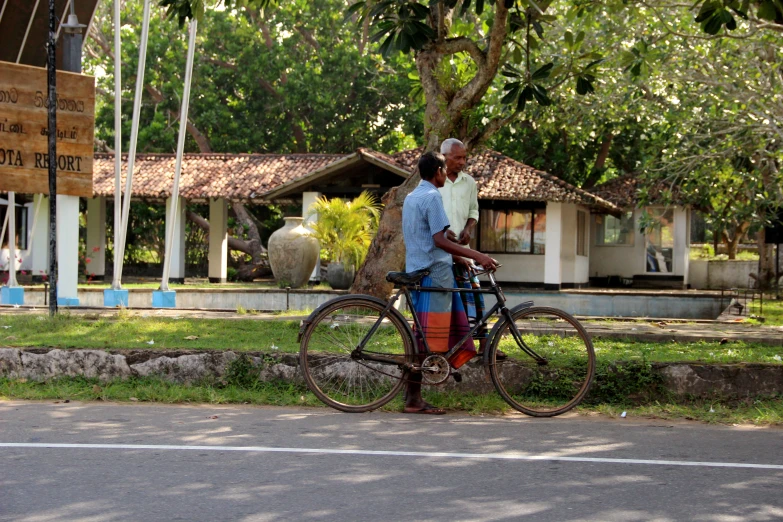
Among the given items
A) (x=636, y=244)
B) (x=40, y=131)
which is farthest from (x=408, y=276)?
(x=636, y=244)

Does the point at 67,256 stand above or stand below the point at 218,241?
below

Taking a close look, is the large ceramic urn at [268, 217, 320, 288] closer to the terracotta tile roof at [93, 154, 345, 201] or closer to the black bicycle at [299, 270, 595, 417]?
the terracotta tile roof at [93, 154, 345, 201]

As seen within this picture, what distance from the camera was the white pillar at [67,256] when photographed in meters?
14.2

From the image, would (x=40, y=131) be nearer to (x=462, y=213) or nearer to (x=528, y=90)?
(x=528, y=90)

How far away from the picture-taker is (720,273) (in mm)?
30578

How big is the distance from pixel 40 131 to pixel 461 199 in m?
5.99

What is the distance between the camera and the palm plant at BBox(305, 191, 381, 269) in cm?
2031

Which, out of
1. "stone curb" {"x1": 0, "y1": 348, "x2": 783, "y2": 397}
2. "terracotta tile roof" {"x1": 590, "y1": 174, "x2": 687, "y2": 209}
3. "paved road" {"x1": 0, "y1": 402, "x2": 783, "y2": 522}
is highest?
"terracotta tile roof" {"x1": 590, "y1": 174, "x2": 687, "y2": 209}

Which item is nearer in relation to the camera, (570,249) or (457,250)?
(457,250)

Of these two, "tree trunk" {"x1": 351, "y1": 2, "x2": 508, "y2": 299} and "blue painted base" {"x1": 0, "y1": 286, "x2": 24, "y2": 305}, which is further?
"blue painted base" {"x1": 0, "y1": 286, "x2": 24, "y2": 305}

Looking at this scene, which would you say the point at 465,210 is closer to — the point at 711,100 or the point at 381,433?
the point at 381,433

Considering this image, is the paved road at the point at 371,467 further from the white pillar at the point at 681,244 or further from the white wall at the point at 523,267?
the white pillar at the point at 681,244

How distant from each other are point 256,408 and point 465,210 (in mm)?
2244

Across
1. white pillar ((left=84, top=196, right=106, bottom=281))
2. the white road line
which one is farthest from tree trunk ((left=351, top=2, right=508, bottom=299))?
white pillar ((left=84, top=196, right=106, bottom=281))
